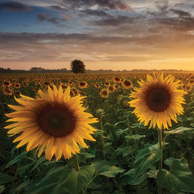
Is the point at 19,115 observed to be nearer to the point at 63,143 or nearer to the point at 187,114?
the point at 63,143

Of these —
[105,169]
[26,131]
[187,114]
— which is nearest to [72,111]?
[26,131]

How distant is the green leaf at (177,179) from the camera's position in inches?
60.2

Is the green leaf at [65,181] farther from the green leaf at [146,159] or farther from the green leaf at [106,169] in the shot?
the green leaf at [146,159]

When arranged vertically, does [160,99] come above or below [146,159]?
above

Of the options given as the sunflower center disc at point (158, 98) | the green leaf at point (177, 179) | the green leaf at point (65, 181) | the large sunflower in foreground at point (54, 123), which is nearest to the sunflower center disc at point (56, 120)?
the large sunflower in foreground at point (54, 123)

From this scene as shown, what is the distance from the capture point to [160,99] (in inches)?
90.4

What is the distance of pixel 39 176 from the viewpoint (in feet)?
6.19

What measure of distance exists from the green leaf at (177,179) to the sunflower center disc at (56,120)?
101 centimetres

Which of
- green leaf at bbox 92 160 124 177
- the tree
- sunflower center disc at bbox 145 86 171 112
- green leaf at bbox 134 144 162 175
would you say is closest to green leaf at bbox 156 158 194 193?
green leaf at bbox 134 144 162 175

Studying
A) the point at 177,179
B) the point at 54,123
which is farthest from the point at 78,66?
the point at 177,179

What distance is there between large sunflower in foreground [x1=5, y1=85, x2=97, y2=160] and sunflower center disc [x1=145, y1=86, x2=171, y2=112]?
1042mm

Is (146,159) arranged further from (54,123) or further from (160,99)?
(54,123)

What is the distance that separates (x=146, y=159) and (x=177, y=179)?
0.32 meters

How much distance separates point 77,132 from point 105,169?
49cm
